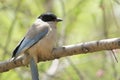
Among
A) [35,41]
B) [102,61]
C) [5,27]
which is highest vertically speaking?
[35,41]

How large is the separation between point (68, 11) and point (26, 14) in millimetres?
542

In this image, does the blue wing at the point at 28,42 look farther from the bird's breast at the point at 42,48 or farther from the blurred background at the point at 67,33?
the blurred background at the point at 67,33

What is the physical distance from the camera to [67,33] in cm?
628

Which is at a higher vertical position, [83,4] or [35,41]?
[35,41]

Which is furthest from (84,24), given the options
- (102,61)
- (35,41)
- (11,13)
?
(35,41)

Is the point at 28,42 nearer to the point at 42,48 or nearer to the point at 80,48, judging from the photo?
the point at 42,48

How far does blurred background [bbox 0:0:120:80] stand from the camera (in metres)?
5.42

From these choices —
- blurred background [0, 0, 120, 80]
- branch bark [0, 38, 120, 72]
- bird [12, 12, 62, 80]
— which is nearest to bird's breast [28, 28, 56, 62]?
bird [12, 12, 62, 80]

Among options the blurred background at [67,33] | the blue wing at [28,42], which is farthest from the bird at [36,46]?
the blurred background at [67,33]

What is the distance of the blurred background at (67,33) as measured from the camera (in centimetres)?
542

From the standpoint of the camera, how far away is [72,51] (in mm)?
3471

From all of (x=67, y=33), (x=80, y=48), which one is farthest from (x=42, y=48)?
(x=67, y=33)

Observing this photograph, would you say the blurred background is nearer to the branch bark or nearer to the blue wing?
the blue wing

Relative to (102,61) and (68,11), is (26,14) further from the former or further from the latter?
(102,61)
